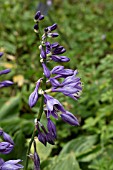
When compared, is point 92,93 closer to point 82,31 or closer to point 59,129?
point 59,129

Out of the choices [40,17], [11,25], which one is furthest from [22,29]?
[40,17]

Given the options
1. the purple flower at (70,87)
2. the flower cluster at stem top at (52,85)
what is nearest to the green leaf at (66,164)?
the flower cluster at stem top at (52,85)

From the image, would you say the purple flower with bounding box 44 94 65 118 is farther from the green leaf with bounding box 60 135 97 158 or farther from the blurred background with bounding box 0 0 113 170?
the green leaf with bounding box 60 135 97 158

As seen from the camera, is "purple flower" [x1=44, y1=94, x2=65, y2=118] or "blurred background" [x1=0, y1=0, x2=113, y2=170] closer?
"purple flower" [x1=44, y1=94, x2=65, y2=118]

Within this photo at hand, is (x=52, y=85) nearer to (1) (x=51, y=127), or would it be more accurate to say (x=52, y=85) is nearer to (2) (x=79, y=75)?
(1) (x=51, y=127)

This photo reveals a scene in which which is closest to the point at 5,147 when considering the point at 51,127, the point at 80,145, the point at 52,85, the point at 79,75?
the point at 51,127

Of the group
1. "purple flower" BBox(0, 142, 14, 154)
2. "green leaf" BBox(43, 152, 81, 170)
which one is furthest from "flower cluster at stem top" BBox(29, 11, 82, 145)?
"green leaf" BBox(43, 152, 81, 170)

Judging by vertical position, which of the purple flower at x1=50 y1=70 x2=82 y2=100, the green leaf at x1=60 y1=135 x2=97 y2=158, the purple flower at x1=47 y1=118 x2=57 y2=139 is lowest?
the purple flower at x1=47 y1=118 x2=57 y2=139

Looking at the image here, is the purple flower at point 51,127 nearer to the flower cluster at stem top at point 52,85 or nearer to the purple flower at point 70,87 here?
the flower cluster at stem top at point 52,85

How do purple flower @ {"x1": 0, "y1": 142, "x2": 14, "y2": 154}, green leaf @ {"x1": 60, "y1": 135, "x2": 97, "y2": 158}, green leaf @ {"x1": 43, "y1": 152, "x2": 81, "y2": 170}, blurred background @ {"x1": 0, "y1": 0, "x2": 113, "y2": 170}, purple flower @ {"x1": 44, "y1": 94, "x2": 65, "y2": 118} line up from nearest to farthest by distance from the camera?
purple flower @ {"x1": 44, "y1": 94, "x2": 65, "y2": 118}
purple flower @ {"x1": 0, "y1": 142, "x2": 14, "y2": 154}
green leaf @ {"x1": 43, "y1": 152, "x2": 81, "y2": 170}
blurred background @ {"x1": 0, "y1": 0, "x2": 113, "y2": 170}
green leaf @ {"x1": 60, "y1": 135, "x2": 97, "y2": 158}
